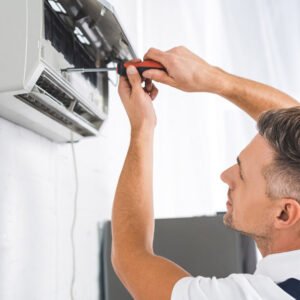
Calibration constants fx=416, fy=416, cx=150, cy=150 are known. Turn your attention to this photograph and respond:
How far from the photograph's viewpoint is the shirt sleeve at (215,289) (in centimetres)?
62

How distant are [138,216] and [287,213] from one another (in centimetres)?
29

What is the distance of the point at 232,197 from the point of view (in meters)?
0.80

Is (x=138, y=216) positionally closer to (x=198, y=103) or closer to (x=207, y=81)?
(x=207, y=81)

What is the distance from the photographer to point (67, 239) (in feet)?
3.58

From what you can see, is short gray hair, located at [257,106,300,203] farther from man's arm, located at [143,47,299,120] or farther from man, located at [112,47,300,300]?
man's arm, located at [143,47,299,120]

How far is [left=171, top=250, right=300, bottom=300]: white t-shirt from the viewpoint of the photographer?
609 mm

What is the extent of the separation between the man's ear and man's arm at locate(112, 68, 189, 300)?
19cm

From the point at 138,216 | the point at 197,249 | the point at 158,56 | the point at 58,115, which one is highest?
the point at 158,56

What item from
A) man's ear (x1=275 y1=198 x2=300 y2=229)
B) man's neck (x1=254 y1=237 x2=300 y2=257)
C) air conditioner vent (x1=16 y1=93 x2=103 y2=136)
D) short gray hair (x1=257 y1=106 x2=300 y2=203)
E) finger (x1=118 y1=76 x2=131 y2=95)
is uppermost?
finger (x1=118 y1=76 x2=131 y2=95)

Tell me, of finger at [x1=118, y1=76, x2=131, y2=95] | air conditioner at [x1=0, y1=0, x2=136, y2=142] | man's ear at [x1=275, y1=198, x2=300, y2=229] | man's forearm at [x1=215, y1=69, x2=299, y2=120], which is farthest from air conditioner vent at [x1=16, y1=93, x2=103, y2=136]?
man's ear at [x1=275, y1=198, x2=300, y2=229]

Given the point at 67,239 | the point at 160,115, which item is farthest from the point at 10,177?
the point at 160,115

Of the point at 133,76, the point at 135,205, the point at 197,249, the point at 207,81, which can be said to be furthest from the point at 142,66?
the point at 197,249

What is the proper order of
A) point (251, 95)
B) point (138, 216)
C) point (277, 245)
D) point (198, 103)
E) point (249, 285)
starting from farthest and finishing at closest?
point (198, 103) → point (251, 95) → point (138, 216) → point (277, 245) → point (249, 285)

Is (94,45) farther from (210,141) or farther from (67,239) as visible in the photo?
(210,141)
